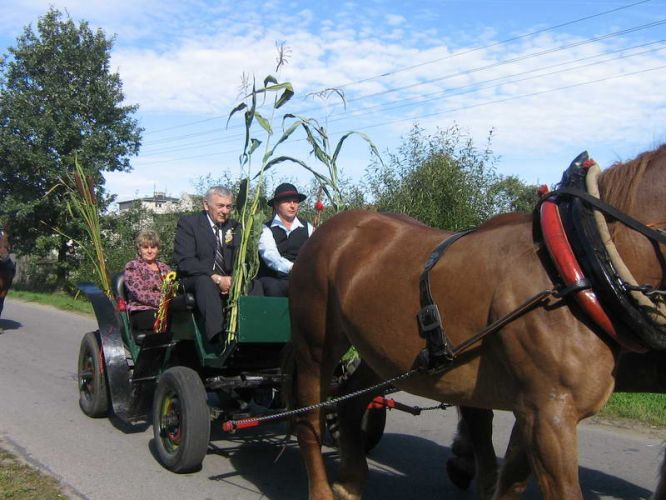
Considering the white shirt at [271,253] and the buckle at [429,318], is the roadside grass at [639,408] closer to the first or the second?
the white shirt at [271,253]

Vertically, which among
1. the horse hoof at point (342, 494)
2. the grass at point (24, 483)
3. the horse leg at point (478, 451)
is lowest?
the grass at point (24, 483)

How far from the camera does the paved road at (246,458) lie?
4090mm

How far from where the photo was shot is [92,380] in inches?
230

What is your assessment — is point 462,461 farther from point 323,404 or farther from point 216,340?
point 216,340

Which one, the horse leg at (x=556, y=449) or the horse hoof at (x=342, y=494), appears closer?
the horse leg at (x=556, y=449)

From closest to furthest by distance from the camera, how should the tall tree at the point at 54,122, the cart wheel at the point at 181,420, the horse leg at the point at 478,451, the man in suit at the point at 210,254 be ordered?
the horse leg at the point at 478,451
the cart wheel at the point at 181,420
the man in suit at the point at 210,254
the tall tree at the point at 54,122

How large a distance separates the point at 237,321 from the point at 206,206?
1.08m

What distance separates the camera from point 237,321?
14.0ft

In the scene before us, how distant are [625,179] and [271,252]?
2.59 metres

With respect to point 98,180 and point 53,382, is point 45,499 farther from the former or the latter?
point 98,180

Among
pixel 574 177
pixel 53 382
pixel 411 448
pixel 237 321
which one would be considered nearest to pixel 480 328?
pixel 574 177

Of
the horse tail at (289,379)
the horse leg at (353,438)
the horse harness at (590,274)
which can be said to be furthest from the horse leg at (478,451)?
the horse harness at (590,274)

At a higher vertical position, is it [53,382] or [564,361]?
→ [564,361]

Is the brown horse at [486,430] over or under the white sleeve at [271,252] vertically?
under
